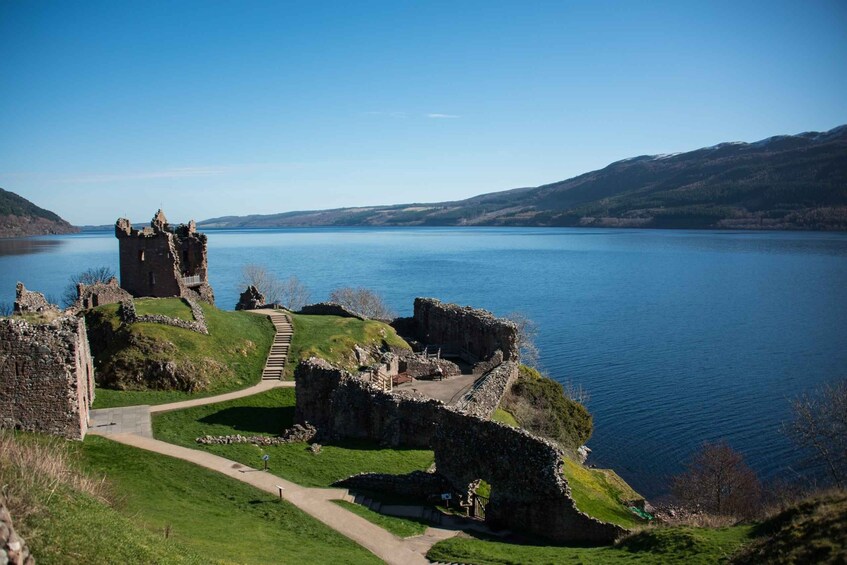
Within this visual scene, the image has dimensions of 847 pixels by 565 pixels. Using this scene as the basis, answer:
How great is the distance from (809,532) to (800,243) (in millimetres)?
210078

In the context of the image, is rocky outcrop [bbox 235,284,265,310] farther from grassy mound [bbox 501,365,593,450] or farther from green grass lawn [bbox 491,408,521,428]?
green grass lawn [bbox 491,408,521,428]

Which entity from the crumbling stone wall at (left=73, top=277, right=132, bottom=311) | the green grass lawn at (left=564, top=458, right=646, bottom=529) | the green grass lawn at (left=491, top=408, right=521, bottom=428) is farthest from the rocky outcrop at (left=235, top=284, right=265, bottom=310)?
the green grass lawn at (left=564, top=458, right=646, bottom=529)

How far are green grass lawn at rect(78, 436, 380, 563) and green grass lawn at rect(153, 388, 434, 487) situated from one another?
2.58 metres

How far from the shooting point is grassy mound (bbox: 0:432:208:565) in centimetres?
1125

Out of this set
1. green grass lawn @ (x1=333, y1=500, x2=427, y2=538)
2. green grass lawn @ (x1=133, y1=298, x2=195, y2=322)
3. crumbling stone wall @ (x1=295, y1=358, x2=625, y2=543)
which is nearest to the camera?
green grass lawn @ (x1=333, y1=500, x2=427, y2=538)

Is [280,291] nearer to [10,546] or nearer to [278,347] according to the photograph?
[278,347]

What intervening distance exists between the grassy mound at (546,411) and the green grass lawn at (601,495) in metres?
4.69

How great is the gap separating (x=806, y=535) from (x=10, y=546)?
1502cm

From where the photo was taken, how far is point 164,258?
5262 centimetres

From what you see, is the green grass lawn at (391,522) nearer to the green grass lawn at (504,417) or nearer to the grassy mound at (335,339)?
the green grass lawn at (504,417)

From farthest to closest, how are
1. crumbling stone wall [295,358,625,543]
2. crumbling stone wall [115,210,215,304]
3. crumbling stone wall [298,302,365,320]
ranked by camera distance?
crumbling stone wall [115,210,215,304]
crumbling stone wall [298,302,365,320]
crumbling stone wall [295,358,625,543]

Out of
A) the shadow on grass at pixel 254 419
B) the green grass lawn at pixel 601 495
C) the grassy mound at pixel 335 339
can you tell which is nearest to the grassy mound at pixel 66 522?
the shadow on grass at pixel 254 419

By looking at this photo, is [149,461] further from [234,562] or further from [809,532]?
[809,532]

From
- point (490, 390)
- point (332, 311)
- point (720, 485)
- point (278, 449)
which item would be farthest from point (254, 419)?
point (720, 485)
